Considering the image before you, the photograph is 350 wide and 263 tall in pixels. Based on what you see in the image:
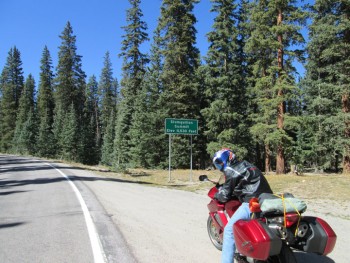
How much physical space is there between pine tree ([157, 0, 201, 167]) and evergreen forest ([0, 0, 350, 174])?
11 cm

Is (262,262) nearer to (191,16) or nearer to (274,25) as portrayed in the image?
(274,25)

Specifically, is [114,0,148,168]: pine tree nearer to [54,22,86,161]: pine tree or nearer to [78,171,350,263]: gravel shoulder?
[54,22,86,161]: pine tree

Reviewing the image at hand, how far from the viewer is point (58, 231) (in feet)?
22.9

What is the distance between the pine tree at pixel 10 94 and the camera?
2947 inches

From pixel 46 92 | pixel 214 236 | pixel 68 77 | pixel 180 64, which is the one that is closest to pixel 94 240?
pixel 214 236

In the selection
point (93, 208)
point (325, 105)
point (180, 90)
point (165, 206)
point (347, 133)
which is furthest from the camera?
point (180, 90)

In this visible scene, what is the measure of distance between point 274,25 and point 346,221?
18322 millimetres

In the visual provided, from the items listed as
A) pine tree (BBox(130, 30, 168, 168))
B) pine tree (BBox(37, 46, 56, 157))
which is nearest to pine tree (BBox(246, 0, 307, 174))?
pine tree (BBox(130, 30, 168, 168))

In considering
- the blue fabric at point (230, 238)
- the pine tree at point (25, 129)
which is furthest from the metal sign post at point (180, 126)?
the pine tree at point (25, 129)

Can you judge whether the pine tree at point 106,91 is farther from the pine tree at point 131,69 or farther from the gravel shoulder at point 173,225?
the gravel shoulder at point 173,225

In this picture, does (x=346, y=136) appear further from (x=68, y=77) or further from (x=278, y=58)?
(x=68, y=77)

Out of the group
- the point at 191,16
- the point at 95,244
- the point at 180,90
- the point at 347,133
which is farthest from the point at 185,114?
the point at 95,244

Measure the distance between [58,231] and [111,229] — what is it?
1089 mm

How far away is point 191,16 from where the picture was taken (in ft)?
118
